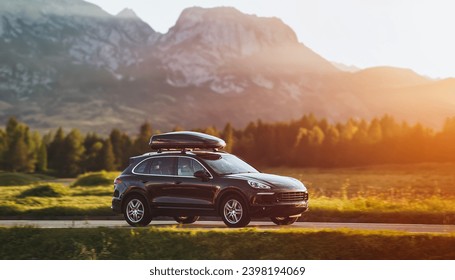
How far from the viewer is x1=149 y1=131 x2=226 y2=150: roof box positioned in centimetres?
1630

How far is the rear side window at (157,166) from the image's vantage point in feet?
54.6

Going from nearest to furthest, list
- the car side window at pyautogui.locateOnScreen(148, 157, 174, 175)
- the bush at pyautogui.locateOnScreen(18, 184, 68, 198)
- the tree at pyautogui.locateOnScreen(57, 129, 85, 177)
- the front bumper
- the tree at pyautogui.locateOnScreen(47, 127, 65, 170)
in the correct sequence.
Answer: the front bumper, the car side window at pyautogui.locateOnScreen(148, 157, 174, 175), the bush at pyautogui.locateOnScreen(18, 184, 68, 198), the tree at pyautogui.locateOnScreen(57, 129, 85, 177), the tree at pyautogui.locateOnScreen(47, 127, 65, 170)

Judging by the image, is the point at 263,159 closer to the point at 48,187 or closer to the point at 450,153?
the point at 450,153

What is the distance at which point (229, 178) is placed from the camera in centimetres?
1541

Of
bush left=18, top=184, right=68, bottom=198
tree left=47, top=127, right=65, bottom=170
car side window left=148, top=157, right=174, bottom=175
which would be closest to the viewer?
car side window left=148, top=157, right=174, bottom=175

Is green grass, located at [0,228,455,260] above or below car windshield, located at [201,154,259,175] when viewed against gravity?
Answer: below

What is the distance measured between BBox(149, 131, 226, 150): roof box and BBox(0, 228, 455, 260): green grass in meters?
2.56

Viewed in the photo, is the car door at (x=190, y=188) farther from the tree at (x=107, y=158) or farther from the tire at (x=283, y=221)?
the tree at (x=107, y=158)

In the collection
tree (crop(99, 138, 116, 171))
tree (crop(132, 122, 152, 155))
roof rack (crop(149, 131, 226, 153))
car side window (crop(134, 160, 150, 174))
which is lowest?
car side window (crop(134, 160, 150, 174))

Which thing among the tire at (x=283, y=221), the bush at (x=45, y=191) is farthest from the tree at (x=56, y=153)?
the tire at (x=283, y=221)

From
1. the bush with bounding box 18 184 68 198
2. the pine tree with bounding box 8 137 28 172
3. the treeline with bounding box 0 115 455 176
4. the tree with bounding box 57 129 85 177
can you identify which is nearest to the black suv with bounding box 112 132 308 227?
the bush with bounding box 18 184 68 198

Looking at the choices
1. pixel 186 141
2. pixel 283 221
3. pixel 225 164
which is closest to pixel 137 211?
pixel 186 141

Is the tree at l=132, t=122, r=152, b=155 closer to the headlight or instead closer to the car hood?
the car hood

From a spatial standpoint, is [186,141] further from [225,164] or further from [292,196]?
[292,196]
